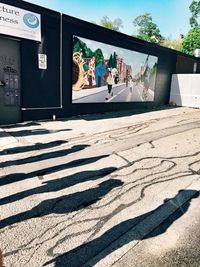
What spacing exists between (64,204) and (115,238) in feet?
3.58

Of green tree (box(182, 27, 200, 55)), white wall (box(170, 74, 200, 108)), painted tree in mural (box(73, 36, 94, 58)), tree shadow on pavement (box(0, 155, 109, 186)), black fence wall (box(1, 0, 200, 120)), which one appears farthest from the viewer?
green tree (box(182, 27, 200, 55))

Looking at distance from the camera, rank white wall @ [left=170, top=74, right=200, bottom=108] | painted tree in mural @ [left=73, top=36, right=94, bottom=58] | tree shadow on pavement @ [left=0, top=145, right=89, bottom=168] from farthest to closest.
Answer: white wall @ [left=170, top=74, right=200, bottom=108], painted tree in mural @ [left=73, top=36, right=94, bottom=58], tree shadow on pavement @ [left=0, top=145, right=89, bottom=168]

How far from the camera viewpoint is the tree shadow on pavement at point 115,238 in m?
2.63

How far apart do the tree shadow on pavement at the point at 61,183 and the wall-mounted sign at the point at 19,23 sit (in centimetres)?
687

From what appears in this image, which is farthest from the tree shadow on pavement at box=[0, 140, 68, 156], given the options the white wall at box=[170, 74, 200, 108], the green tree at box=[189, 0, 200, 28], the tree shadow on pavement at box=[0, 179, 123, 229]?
the green tree at box=[189, 0, 200, 28]

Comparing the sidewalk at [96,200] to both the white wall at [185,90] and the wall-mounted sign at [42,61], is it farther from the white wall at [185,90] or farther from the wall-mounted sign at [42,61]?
the white wall at [185,90]

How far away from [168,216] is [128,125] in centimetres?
718

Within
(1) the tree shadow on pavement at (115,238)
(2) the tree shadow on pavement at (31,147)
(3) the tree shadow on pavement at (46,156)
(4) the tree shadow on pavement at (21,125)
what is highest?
(4) the tree shadow on pavement at (21,125)

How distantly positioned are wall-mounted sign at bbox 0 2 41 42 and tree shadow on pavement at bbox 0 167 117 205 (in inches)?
270

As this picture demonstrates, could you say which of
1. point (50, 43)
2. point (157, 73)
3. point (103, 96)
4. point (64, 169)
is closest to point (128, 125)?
point (103, 96)

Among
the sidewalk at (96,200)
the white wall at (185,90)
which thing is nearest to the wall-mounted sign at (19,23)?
the sidewalk at (96,200)

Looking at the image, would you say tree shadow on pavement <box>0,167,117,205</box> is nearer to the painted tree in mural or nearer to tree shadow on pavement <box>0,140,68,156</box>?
tree shadow on pavement <box>0,140,68,156</box>

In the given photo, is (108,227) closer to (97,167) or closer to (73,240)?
(73,240)

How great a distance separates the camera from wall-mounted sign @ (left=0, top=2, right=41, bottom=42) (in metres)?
8.80
